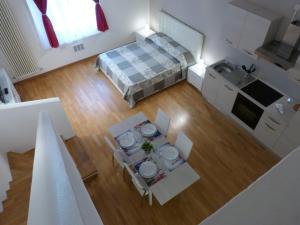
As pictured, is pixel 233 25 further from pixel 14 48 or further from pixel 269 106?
pixel 14 48

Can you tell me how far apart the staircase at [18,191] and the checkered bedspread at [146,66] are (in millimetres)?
2065

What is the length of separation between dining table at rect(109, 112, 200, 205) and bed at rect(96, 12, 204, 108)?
124 cm

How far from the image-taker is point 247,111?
3762 millimetres

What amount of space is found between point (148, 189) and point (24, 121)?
1.94 metres

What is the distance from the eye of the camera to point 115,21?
5.56 metres

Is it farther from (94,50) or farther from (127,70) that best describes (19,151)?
(94,50)

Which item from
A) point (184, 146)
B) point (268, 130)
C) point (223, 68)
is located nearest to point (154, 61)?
point (223, 68)

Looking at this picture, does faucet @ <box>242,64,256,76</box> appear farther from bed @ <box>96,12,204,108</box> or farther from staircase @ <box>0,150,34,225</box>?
staircase @ <box>0,150,34,225</box>

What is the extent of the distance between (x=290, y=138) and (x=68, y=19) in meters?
4.57

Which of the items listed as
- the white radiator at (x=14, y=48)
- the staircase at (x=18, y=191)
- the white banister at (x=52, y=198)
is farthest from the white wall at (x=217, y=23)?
the staircase at (x=18, y=191)

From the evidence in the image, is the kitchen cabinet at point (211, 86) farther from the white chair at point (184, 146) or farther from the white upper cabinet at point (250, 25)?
the white chair at point (184, 146)

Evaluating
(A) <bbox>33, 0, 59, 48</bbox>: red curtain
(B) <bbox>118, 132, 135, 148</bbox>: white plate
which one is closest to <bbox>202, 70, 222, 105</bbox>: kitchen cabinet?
(B) <bbox>118, 132, 135, 148</bbox>: white plate

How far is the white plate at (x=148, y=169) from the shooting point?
2852 mm

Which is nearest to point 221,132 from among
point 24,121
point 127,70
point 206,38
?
point 206,38
